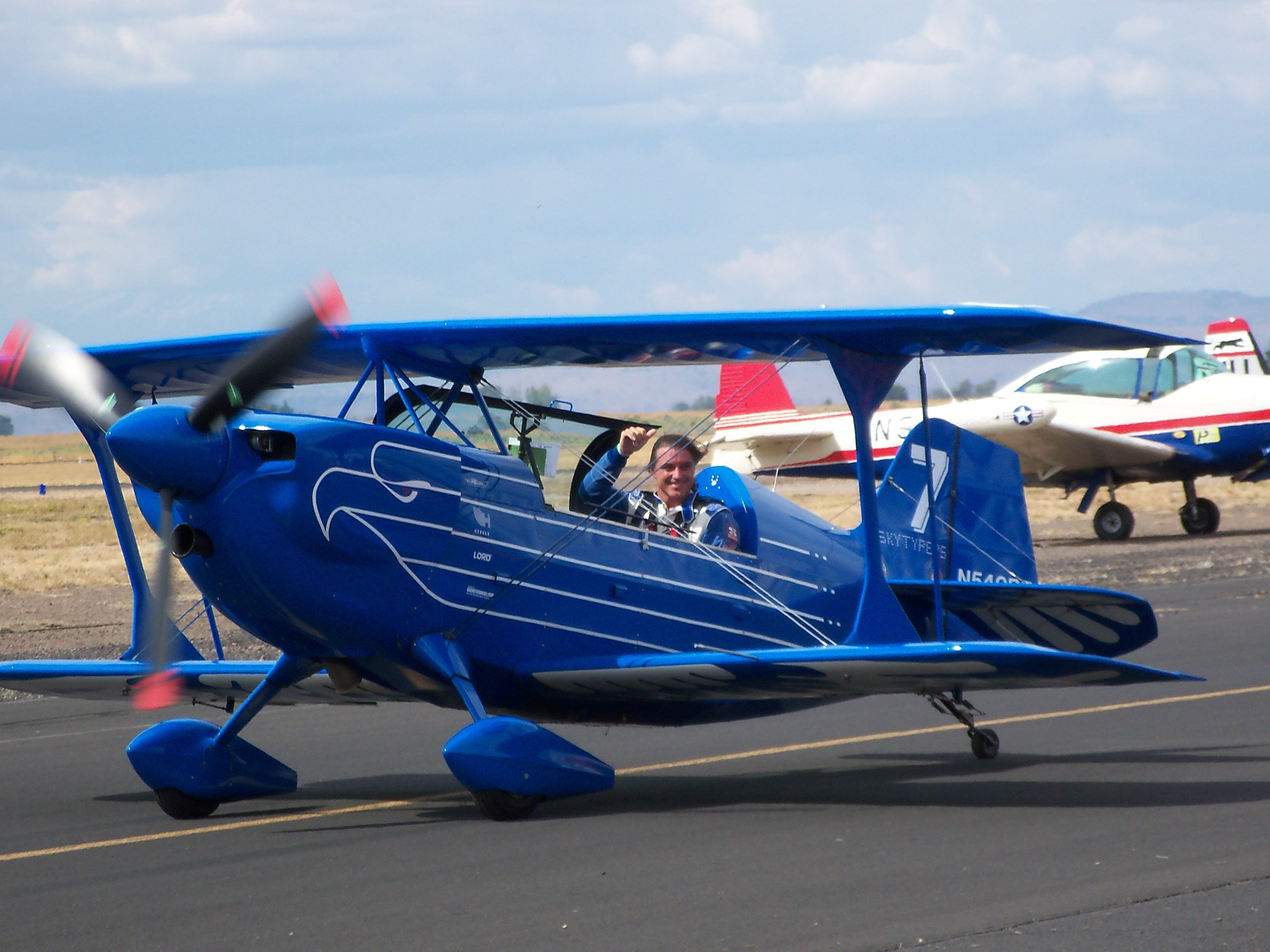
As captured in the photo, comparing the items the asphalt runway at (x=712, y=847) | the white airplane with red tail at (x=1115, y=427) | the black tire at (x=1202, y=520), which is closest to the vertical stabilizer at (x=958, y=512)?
the asphalt runway at (x=712, y=847)

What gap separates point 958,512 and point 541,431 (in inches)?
118

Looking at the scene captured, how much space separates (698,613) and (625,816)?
53.0 inches

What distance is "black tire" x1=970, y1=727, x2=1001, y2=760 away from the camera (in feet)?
28.1

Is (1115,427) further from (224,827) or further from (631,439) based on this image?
(224,827)

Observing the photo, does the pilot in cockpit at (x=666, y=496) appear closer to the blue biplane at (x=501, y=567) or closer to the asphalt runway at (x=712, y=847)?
the blue biplane at (x=501, y=567)

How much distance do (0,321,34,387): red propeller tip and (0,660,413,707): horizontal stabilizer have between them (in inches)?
67.7

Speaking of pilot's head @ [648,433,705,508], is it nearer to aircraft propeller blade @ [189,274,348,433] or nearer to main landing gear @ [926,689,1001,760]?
main landing gear @ [926,689,1001,760]

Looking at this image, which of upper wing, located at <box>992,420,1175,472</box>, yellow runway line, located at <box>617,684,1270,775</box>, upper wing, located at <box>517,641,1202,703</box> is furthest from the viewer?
upper wing, located at <box>992,420,1175,472</box>

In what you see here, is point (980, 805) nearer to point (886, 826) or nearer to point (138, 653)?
point (886, 826)

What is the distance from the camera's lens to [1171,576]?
21984mm

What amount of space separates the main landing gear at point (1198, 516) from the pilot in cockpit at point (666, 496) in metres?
23.4

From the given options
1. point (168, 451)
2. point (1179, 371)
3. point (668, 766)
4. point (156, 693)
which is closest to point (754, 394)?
point (668, 766)

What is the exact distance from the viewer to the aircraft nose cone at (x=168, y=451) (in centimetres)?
614

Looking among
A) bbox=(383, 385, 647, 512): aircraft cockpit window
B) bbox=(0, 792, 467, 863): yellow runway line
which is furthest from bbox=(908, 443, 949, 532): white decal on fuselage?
bbox=(0, 792, 467, 863): yellow runway line
